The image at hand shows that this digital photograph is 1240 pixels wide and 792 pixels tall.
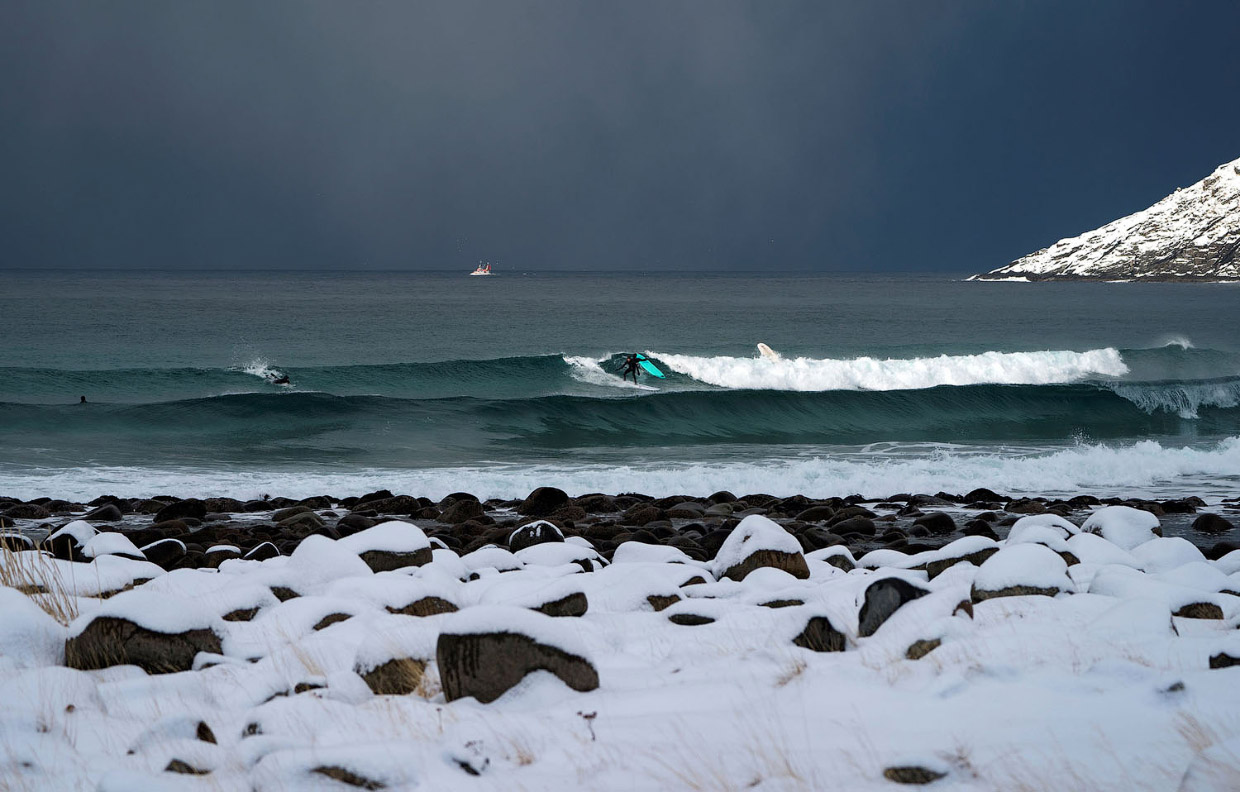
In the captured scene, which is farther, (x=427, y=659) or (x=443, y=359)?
(x=443, y=359)

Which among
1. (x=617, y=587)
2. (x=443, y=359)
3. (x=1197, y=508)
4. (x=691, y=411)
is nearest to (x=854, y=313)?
(x=443, y=359)

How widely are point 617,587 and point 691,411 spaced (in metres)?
17.6

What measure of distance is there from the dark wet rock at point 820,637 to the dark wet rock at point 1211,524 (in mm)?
7372

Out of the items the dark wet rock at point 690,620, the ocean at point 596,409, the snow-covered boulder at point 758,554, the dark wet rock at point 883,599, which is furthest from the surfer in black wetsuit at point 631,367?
the dark wet rock at point 883,599

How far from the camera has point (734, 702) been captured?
3650mm

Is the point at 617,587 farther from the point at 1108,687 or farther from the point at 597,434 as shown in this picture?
the point at 597,434

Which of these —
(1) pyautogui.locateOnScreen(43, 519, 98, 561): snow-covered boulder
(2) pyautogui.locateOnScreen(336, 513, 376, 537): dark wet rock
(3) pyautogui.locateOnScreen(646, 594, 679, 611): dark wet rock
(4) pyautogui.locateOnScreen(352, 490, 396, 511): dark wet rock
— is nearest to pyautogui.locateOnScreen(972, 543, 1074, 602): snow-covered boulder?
(3) pyautogui.locateOnScreen(646, 594, 679, 611): dark wet rock

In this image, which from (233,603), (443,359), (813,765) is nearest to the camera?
(813,765)

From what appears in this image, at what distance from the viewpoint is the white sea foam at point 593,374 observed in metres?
30.5

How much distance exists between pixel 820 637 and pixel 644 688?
2.94ft

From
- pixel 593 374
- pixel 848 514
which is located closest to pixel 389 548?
pixel 848 514

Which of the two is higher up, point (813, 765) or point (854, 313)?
point (854, 313)

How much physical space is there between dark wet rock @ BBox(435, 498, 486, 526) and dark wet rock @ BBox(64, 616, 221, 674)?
5797 mm

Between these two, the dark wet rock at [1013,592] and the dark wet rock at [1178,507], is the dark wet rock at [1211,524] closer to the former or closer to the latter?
the dark wet rock at [1178,507]
